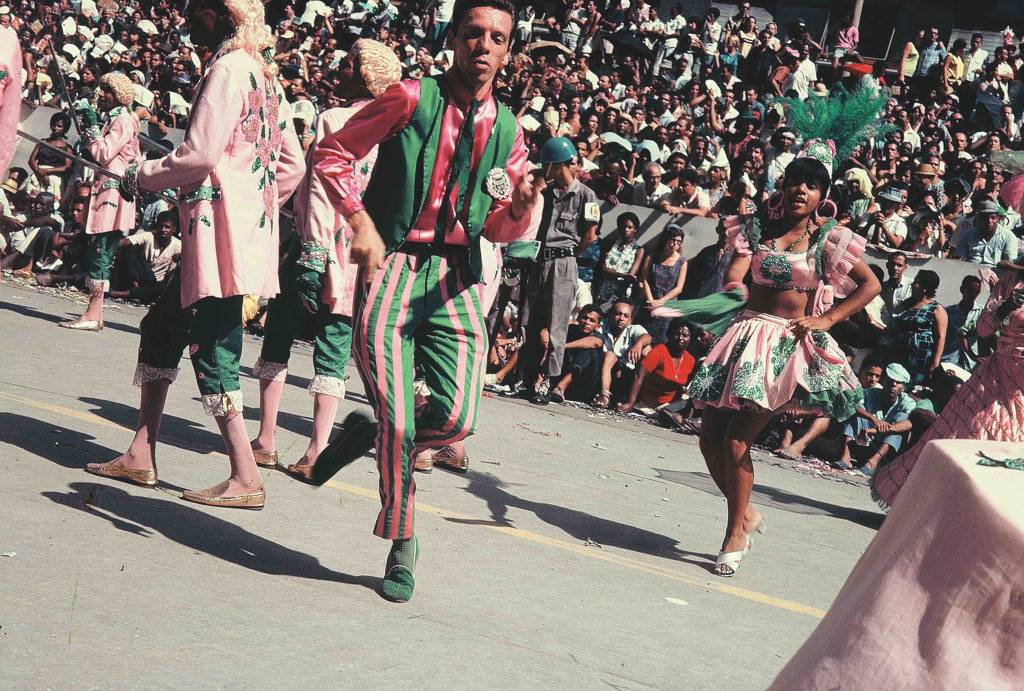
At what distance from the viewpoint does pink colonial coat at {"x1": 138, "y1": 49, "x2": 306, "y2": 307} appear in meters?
4.84

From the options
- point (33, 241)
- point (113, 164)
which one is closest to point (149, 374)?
point (113, 164)

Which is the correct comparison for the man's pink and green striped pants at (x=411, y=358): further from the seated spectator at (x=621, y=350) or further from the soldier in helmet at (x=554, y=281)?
the seated spectator at (x=621, y=350)

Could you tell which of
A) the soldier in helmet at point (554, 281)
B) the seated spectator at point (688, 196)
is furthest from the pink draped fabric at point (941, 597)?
the seated spectator at point (688, 196)

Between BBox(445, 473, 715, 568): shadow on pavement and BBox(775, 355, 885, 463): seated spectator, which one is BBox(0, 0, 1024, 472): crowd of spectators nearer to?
BBox(775, 355, 885, 463): seated spectator

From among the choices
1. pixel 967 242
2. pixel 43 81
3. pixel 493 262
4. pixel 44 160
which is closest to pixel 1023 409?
pixel 493 262

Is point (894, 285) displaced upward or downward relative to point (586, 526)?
upward

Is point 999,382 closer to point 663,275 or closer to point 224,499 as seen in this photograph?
point 224,499

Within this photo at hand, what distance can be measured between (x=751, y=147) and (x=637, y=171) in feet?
4.43

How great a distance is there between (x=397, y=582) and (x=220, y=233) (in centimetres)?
164

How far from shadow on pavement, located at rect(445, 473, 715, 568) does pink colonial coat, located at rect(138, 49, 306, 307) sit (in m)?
1.45

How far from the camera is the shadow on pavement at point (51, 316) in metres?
10.5

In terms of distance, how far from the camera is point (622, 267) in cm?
1207

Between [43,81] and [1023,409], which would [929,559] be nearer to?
[1023,409]

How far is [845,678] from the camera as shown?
6.77ft
